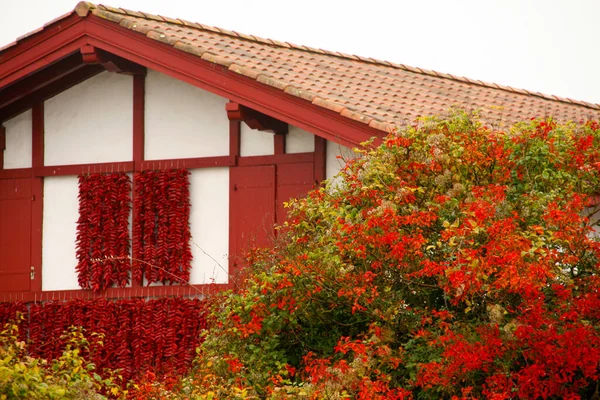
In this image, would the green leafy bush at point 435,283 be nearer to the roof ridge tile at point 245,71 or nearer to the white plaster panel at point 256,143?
the roof ridge tile at point 245,71

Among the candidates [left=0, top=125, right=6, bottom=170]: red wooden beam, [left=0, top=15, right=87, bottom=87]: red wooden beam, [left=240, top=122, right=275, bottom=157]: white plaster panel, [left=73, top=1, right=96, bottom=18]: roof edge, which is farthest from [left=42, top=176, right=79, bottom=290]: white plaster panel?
[left=240, top=122, right=275, bottom=157]: white plaster panel

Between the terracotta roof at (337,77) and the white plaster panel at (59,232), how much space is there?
2448 mm

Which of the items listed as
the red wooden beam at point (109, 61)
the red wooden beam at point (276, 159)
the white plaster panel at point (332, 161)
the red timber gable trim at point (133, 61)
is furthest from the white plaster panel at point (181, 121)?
the white plaster panel at point (332, 161)

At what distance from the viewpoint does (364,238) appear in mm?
9148

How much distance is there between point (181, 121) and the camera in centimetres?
1452

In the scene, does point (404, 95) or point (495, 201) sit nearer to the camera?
point (495, 201)

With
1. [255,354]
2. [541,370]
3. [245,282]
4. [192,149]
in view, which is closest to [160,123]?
[192,149]

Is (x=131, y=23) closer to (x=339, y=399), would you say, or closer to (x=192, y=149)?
(x=192, y=149)

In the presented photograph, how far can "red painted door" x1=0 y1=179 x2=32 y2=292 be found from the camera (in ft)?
49.8

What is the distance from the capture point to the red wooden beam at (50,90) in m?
15.3

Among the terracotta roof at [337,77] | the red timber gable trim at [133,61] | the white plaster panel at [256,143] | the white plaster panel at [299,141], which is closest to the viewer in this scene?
the red timber gable trim at [133,61]

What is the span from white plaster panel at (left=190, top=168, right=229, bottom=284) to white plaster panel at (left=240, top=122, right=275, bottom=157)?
387 millimetres

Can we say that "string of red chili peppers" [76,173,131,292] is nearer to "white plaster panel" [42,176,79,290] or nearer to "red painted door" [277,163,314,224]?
"white plaster panel" [42,176,79,290]

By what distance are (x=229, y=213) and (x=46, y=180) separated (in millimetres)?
2922
